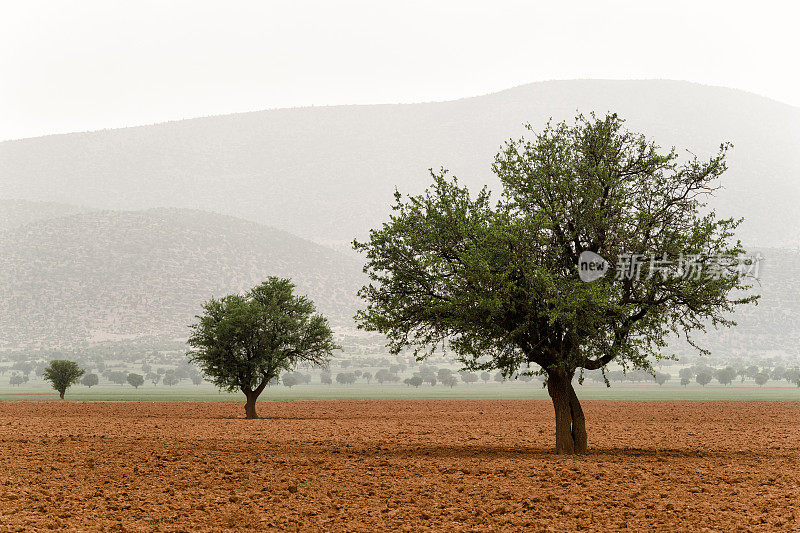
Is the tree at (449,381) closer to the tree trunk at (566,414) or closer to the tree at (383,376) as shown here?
the tree at (383,376)

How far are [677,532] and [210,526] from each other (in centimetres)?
1097

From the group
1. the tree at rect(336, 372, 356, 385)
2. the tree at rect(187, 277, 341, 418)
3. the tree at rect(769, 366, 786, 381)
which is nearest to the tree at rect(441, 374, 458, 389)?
the tree at rect(336, 372, 356, 385)

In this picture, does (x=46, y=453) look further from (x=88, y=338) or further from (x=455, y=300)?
(x=88, y=338)

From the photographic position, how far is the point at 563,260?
30.9 meters

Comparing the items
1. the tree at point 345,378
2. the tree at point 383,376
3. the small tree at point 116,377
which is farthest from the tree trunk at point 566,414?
the tree at point 383,376

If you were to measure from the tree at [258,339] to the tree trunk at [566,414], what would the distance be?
26406mm

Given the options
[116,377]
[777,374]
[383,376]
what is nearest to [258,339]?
[116,377]

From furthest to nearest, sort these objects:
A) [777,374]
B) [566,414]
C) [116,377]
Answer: [777,374] < [116,377] < [566,414]

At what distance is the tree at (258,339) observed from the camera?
55.2 meters

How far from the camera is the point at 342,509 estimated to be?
829 inches

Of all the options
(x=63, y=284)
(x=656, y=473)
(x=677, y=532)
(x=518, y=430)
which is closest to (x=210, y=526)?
(x=677, y=532)

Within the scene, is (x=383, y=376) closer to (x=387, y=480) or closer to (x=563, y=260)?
(x=563, y=260)

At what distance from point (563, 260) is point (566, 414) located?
6.04m

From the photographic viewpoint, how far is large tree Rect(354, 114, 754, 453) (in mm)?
28625
